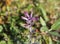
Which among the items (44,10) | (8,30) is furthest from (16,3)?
(8,30)

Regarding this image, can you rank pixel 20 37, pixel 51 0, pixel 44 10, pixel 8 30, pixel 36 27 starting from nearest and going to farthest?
pixel 20 37 < pixel 8 30 < pixel 36 27 < pixel 44 10 < pixel 51 0

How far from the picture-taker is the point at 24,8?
253 centimetres

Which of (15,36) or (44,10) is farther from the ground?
(44,10)

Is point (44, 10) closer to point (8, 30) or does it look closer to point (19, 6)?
point (19, 6)

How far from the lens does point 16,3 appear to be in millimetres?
2574

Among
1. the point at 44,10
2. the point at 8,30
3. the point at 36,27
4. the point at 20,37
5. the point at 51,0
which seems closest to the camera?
the point at 20,37

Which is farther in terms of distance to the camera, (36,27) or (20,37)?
(36,27)

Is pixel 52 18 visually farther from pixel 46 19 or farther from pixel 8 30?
pixel 8 30

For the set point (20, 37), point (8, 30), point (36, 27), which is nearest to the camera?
point (20, 37)

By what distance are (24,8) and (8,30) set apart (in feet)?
1.47

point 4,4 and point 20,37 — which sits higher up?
point 4,4

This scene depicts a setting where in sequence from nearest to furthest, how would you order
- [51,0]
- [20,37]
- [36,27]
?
1. [20,37]
2. [36,27]
3. [51,0]

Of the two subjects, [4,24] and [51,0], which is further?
[51,0]

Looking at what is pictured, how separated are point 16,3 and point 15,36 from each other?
25.1 inches
